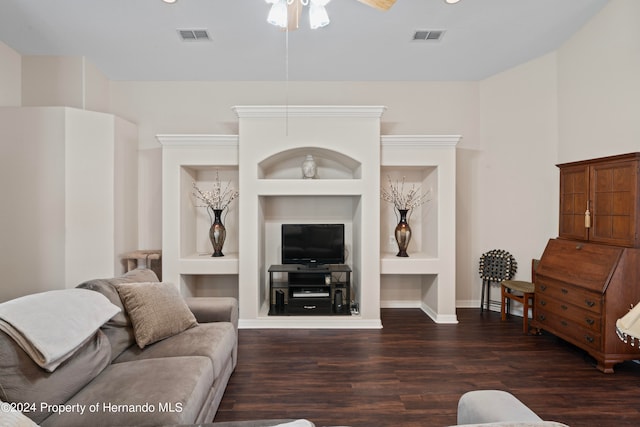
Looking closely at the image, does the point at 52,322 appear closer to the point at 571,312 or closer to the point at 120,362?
the point at 120,362

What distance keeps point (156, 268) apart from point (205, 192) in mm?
1170

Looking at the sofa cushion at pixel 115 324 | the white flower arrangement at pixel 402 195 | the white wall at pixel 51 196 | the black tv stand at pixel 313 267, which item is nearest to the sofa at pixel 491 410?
the sofa cushion at pixel 115 324

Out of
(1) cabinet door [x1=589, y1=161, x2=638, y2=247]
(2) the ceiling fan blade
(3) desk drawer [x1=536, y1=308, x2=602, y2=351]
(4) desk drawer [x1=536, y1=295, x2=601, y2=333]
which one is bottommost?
(3) desk drawer [x1=536, y1=308, x2=602, y2=351]

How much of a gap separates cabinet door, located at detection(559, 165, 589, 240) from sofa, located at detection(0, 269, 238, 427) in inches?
135

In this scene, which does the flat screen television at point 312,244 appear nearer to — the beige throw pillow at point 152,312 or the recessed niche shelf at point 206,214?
the recessed niche shelf at point 206,214

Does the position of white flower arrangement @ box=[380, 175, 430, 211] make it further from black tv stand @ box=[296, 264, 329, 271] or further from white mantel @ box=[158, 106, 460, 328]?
black tv stand @ box=[296, 264, 329, 271]

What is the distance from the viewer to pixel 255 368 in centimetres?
309

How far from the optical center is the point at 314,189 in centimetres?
423

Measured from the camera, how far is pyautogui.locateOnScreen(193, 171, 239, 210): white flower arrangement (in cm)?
481

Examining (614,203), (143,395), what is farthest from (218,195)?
(614,203)

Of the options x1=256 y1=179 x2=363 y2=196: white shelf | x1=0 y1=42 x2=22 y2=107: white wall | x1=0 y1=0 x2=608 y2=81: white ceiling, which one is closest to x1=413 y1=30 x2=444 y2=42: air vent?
x1=0 y1=0 x2=608 y2=81: white ceiling

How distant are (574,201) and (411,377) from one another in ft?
7.92

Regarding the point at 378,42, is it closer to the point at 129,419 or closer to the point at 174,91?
the point at 174,91

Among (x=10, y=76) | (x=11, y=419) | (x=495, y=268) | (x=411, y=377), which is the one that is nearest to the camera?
(x=11, y=419)
